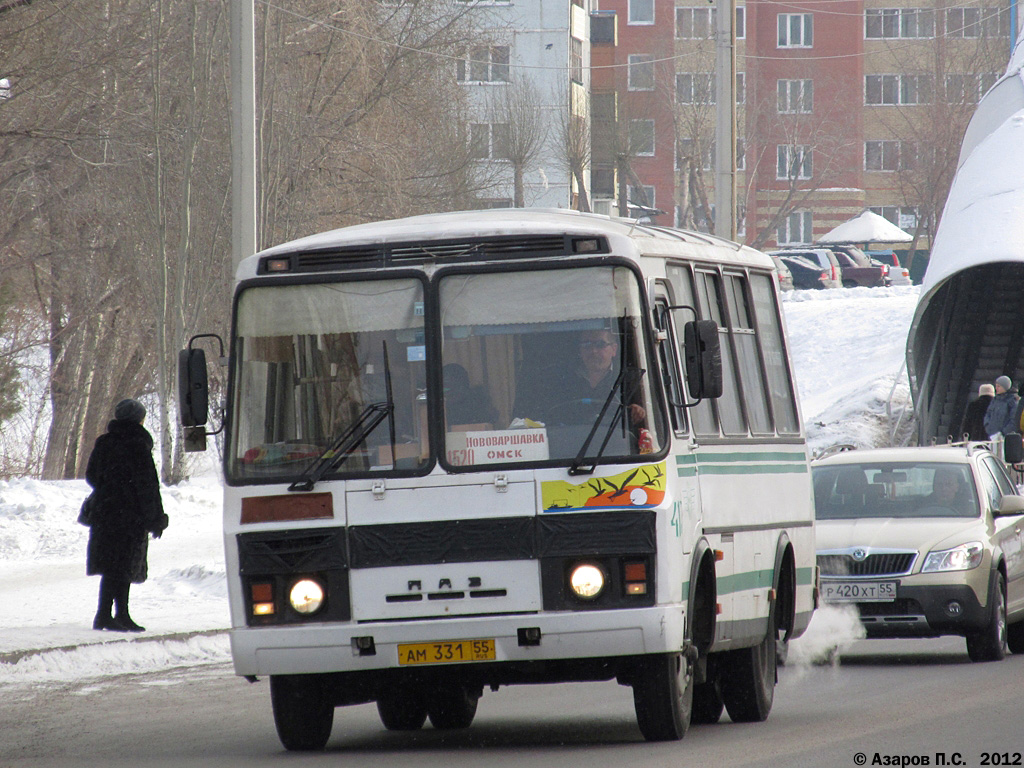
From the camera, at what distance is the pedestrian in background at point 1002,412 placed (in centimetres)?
2577

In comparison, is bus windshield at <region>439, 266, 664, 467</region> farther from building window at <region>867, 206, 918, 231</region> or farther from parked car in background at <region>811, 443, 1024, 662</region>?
building window at <region>867, 206, 918, 231</region>

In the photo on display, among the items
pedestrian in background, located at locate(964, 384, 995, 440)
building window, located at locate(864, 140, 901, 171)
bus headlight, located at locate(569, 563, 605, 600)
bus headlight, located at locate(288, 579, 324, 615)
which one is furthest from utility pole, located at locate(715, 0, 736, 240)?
building window, located at locate(864, 140, 901, 171)

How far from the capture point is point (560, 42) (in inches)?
2901

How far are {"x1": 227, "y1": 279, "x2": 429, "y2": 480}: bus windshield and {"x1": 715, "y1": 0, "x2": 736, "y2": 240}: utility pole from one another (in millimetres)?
15430

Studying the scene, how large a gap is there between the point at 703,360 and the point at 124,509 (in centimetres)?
732

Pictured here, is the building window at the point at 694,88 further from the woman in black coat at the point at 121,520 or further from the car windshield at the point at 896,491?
the woman in black coat at the point at 121,520

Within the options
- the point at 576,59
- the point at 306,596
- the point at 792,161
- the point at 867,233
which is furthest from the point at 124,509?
Answer: the point at 792,161

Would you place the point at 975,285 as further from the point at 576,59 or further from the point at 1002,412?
the point at 576,59

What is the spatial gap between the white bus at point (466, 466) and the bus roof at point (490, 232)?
17 mm

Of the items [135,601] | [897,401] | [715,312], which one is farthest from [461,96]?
[715,312]

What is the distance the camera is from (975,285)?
41281 millimetres

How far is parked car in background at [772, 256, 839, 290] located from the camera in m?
63.8

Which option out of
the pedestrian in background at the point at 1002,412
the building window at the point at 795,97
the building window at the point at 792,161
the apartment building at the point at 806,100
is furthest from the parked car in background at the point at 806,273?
the pedestrian in background at the point at 1002,412

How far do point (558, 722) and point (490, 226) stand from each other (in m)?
2.90
